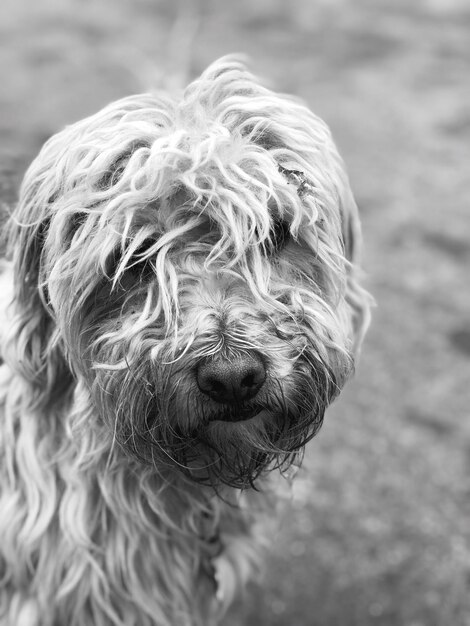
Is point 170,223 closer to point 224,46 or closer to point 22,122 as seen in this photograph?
point 22,122

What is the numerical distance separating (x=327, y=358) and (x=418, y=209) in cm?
492

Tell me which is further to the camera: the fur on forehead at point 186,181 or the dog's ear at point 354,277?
the dog's ear at point 354,277

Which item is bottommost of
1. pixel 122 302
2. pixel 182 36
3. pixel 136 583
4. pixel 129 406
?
pixel 182 36

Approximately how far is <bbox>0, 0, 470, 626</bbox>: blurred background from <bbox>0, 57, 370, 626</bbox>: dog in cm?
62

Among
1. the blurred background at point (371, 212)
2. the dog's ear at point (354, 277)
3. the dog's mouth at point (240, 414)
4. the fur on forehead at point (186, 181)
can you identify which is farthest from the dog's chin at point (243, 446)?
the blurred background at point (371, 212)

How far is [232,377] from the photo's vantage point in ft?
7.50

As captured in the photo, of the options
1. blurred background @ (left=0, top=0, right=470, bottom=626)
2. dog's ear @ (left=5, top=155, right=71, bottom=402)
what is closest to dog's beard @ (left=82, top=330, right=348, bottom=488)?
dog's ear @ (left=5, top=155, right=71, bottom=402)

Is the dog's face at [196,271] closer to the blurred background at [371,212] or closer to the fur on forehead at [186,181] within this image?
the fur on forehead at [186,181]

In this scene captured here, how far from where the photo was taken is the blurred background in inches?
164

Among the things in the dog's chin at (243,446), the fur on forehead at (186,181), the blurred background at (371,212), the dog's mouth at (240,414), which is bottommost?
the blurred background at (371,212)

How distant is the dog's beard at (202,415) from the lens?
7.77 ft

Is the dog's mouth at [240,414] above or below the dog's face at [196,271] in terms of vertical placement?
below

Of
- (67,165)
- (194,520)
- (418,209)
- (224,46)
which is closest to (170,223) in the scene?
(67,165)

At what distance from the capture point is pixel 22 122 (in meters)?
7.72
